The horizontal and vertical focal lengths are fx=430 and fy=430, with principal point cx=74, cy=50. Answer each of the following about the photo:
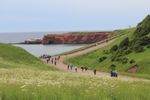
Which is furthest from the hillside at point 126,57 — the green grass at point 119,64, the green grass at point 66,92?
the green grass at point 66,92

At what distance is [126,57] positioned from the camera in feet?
247

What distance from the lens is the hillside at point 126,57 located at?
67062 millimetres

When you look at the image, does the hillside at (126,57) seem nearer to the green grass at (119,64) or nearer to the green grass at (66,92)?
the green grass at (119,64)

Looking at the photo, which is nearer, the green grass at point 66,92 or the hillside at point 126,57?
the green grass at point 66,92

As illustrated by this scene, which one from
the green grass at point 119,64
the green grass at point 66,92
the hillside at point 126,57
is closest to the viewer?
the green grass at point 66,92

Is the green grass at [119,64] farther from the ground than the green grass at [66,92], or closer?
closer

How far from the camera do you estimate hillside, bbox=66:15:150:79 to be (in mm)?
67062

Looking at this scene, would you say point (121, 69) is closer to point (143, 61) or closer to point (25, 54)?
point (143, 61)

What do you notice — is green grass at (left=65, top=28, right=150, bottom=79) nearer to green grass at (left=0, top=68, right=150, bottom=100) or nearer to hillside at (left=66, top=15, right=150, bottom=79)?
hillside at (left=66, top=15, right=150, bottom=79)

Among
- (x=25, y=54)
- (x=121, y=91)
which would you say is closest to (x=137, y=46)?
(x=25, y=54)

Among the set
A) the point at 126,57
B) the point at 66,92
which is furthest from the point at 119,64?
the point at 66,92

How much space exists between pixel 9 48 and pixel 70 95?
65.3 m

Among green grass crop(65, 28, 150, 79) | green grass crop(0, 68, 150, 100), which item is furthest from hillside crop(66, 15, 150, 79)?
green grass crop(0, 68, 150, 100)

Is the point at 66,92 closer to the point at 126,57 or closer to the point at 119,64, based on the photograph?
the point at 119,64
